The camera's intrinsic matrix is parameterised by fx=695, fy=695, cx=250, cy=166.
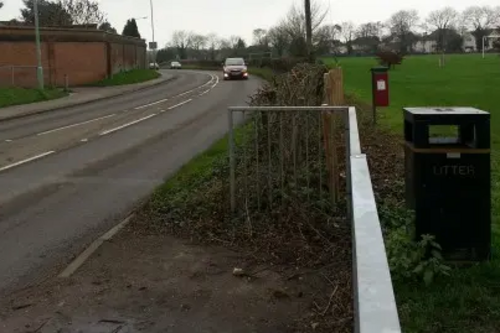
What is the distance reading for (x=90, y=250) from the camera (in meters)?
6.58

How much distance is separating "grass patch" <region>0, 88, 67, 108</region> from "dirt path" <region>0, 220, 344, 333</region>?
993 inches

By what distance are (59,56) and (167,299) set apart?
43589mm

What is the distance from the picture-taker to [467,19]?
132 m

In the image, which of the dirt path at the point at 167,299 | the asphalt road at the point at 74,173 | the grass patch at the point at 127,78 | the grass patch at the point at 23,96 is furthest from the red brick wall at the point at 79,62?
the dirt path at the point at 167,299

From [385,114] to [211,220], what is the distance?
41.0 feet

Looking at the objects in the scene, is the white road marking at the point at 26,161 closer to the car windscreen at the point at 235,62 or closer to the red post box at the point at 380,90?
the red post box at the point at 380,90

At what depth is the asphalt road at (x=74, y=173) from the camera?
681 cm

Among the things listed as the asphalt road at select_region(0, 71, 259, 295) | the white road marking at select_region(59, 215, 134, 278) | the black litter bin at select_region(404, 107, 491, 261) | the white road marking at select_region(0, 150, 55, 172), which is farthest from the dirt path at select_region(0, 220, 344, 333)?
the white road marking at select_region(0, 150, 55, 172)

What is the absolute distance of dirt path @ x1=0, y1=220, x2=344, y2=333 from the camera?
15.3 ft

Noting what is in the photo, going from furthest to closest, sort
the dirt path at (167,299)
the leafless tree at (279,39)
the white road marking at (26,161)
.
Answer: the leafless tree at (279,39) → the white road marking at (26,161) → the dirt path at (167,299)

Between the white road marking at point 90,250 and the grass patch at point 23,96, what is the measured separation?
23520 mm

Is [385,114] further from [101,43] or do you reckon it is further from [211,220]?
[101,43]

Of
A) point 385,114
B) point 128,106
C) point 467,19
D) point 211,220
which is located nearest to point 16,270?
point 211,220

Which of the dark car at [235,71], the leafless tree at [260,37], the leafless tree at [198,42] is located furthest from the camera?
the leafless tree at [198,42]
